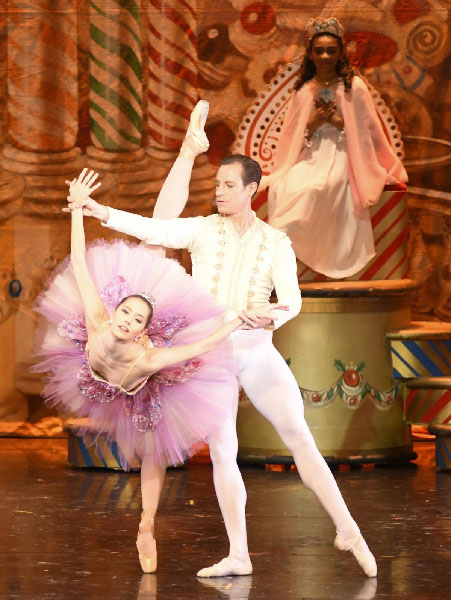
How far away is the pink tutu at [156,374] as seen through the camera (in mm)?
4609

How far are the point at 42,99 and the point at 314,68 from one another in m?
1.75

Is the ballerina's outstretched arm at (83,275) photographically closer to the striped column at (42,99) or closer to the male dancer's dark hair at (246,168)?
the male dancer's dark hair at (246,168)

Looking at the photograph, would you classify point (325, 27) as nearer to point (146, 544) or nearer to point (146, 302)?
point (146, 302)

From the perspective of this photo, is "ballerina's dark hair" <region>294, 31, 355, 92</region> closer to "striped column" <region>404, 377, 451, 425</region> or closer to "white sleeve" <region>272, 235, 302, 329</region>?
"striped column" <region>404, 377, 451, 425</region>

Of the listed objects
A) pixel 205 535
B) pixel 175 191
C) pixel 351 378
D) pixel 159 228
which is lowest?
pixel 205 535

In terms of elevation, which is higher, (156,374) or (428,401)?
(156,374)

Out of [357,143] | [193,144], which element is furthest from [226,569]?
[357,143]

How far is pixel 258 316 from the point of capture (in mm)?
4445

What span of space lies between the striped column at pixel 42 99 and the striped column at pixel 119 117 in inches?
5.1

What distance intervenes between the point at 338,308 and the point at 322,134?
919 mm

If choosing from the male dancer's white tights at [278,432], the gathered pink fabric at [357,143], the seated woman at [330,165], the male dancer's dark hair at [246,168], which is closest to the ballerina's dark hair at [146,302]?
the male dancer's white tights at [278,432]

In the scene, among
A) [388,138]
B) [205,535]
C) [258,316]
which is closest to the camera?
[258,316]

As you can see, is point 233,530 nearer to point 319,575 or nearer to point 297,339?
point 319,575

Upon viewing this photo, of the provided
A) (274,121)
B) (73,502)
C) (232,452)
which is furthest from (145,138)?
(232,452)
